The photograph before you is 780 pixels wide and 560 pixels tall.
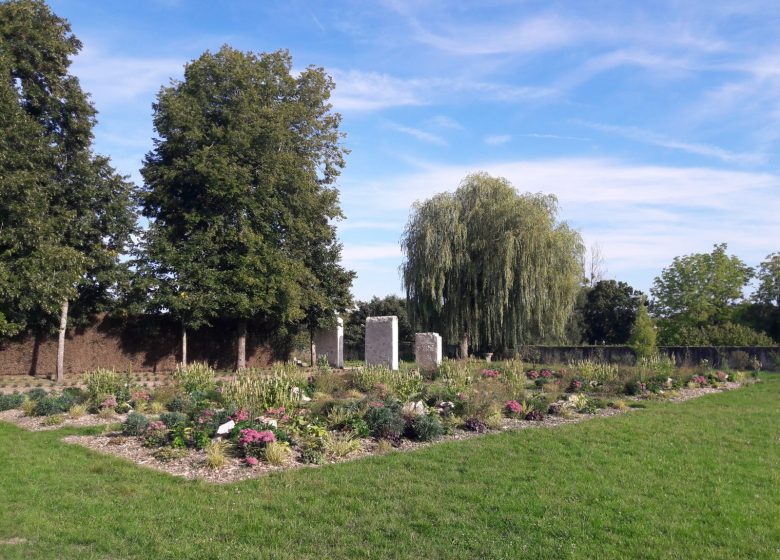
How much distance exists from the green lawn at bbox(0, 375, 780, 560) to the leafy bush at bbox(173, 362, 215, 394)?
5.12m

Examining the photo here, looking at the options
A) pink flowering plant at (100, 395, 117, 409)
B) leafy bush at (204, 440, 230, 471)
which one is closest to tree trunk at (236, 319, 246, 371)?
pink flowering plant at (100, 395, 117, 409)

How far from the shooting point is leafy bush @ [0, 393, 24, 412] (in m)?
12.3

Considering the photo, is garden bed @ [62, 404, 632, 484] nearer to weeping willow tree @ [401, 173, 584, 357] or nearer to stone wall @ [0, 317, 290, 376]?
stone wall @ [0, 317, 290, 376]

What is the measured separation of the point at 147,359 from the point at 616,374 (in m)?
17.6

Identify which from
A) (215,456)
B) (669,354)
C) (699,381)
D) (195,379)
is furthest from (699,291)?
(215,456)

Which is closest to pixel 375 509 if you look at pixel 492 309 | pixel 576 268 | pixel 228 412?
pixel 228 412

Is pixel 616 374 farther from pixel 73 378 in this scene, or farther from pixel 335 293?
pixel 73 378

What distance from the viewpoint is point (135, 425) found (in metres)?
8.98

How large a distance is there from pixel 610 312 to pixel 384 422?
→ 4016cm

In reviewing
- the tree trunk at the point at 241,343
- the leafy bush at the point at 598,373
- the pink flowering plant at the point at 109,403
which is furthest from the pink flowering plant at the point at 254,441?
the tree trunk at the point at 241,343

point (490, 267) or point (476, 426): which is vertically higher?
point (490, 267)

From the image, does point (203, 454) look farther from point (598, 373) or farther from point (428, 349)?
point (428, 349)

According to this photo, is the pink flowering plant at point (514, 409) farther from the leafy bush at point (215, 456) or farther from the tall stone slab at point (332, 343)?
the tall stone slab at point (332, 343)

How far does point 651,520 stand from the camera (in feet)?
17.2
